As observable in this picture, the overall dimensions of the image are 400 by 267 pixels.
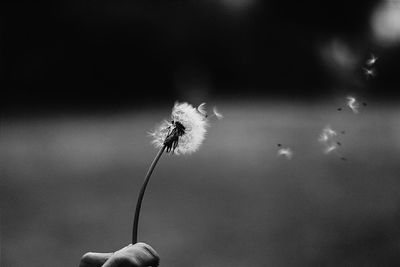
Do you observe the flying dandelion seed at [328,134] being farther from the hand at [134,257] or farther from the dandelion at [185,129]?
the hand at [134,257]

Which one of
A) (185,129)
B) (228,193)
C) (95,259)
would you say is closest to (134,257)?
(95,259)

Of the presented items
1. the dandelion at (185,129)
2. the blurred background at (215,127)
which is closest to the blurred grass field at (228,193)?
the blurred background at (215,127)

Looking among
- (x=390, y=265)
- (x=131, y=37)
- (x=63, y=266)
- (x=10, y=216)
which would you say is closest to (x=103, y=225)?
(x=63, y=266)

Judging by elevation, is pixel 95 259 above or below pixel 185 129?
below

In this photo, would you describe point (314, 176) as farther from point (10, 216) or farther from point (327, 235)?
point (10, 216)

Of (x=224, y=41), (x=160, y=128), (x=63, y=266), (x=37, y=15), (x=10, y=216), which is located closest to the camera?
(x=160, y=128)

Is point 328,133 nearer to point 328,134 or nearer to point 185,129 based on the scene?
point 328,134

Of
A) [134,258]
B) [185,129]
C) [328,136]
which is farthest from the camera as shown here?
[328,136]

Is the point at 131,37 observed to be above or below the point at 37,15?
above
